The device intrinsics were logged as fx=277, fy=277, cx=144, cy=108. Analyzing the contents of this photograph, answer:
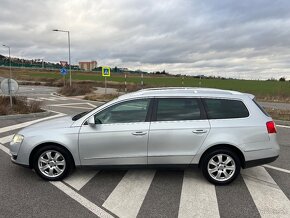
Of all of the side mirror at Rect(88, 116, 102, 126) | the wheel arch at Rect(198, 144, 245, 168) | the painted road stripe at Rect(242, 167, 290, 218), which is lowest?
the painted road stripe at Rect(242, 167, 290, 218)

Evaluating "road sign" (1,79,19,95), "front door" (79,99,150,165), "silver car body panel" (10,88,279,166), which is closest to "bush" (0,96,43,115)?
"road sign" (1,79,19,95)

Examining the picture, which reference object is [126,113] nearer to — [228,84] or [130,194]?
[130,194]

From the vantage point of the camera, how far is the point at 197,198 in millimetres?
4133

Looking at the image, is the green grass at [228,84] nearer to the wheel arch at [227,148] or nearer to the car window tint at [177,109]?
the wheel arch at [227,148]

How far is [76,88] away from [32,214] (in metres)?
24.0

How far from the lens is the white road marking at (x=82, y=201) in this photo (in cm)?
365

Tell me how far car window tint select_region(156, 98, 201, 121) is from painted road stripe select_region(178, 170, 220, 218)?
111 cm

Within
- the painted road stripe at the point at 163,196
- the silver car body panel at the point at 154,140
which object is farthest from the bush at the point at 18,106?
the painted road stripe at the point at 163,196

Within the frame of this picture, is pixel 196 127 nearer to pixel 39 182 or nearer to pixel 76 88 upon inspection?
pixel 39 182

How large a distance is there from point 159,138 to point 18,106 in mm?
10320

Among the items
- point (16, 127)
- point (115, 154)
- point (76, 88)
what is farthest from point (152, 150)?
point (76, 88)

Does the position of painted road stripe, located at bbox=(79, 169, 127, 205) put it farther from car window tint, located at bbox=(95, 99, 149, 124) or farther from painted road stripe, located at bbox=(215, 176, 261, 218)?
painted road stripe, located at bbox=(215, 176, 261, 218)

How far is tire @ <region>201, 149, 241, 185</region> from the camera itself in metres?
4.62

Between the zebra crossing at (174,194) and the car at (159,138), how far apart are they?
0.31 m
